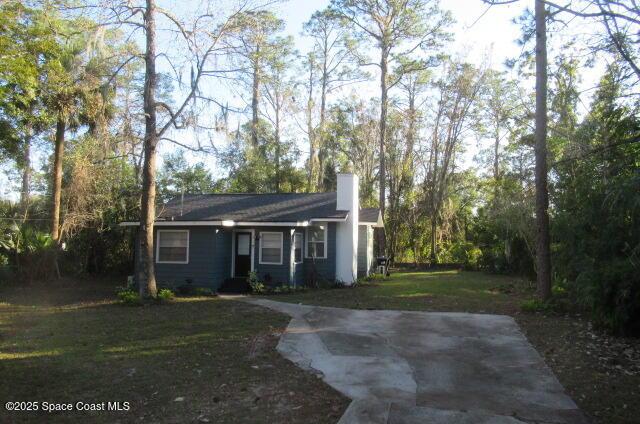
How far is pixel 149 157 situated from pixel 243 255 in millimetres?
5389

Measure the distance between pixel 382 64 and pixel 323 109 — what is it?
7460mm

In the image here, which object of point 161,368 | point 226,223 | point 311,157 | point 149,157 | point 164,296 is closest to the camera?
point 161,368

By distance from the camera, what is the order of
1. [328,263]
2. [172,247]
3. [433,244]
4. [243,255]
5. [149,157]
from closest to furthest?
[149,157], [172,247], [243,255], [328,263], [433,244]

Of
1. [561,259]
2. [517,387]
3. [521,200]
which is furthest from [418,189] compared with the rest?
[517,387]

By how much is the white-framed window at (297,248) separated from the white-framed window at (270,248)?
0.54 meters

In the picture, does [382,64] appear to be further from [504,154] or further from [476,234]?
[504,154]

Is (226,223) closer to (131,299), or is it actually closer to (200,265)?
(200,265)

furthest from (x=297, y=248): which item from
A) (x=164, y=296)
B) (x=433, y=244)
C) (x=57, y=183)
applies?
(x=433, y=244)

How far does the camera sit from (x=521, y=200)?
18469 millimetres

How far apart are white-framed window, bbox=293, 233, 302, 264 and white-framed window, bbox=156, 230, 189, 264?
360cm

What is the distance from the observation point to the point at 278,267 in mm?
16875

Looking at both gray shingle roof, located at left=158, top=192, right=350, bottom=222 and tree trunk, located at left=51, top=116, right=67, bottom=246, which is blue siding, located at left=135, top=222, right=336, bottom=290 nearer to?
gray shingle roof, located at left=158, top=192, right=350, bottom=222

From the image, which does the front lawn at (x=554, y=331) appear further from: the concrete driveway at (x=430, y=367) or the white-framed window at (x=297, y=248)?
the white-framed window at (x=297, y=248)

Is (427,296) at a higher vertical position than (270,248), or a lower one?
lower
